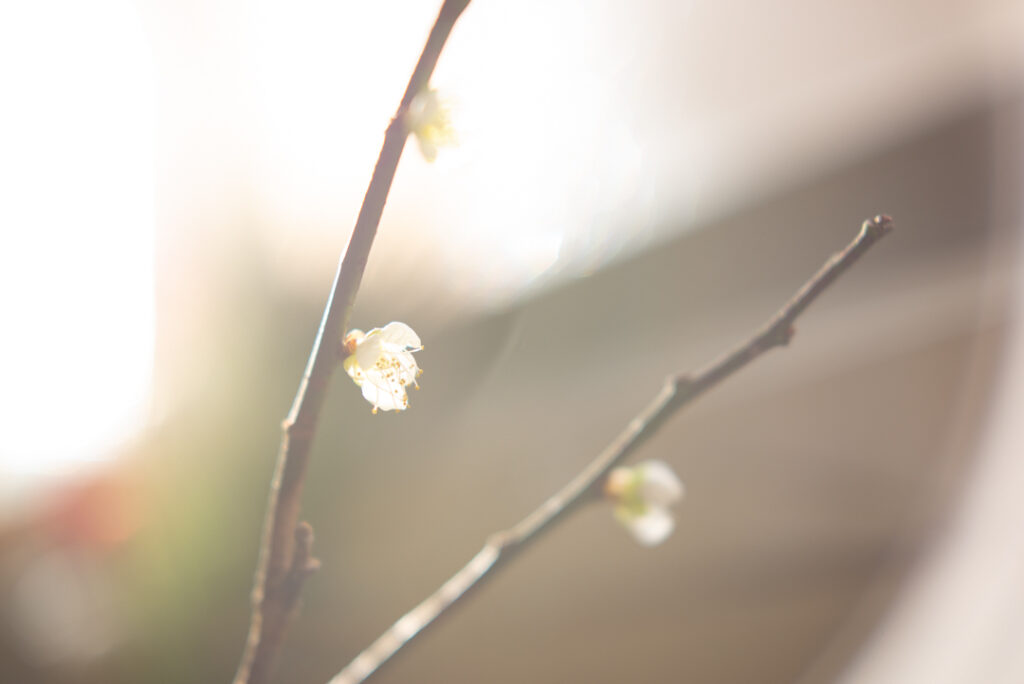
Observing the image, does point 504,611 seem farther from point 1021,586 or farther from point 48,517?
point 48,517

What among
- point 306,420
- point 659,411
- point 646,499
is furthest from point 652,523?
point 306,420

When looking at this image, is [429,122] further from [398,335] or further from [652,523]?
[652,523]

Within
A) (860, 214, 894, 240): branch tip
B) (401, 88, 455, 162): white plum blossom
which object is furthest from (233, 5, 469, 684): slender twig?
(860, 214, 894, 240): branch tip

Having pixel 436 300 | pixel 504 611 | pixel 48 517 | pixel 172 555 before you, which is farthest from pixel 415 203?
pixel 48 517

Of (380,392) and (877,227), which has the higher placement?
(380,392)

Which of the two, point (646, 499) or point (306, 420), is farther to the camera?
point (646, 499)
